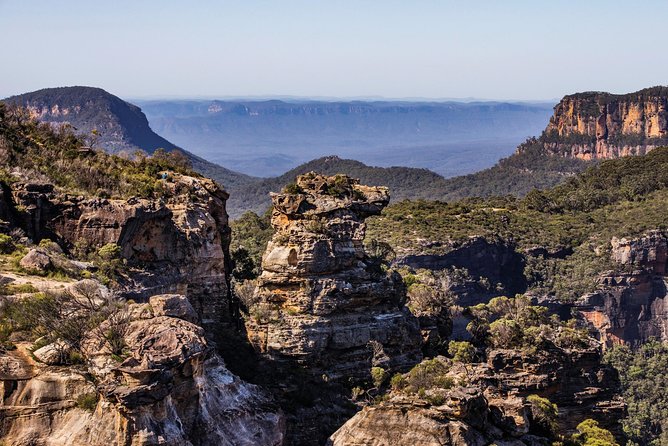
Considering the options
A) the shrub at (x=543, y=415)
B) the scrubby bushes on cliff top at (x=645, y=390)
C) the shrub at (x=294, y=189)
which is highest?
the shrub at (x=294, y=189)

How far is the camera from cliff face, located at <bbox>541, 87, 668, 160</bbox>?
16904cm

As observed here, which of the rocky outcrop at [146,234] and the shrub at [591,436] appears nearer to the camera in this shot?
the rocky outcrop at [146,234]

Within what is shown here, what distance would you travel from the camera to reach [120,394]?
667 inches

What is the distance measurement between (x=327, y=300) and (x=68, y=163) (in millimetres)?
9631

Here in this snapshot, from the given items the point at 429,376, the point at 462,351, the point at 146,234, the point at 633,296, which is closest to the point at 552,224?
the point at 633,296

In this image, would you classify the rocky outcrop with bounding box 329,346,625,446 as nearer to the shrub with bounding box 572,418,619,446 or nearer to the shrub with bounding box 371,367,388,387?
the shrub with bounding box 572,418,619,446

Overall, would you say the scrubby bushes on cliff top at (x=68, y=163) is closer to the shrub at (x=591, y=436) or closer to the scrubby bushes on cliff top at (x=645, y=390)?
the shrub at (x=591, y=436)

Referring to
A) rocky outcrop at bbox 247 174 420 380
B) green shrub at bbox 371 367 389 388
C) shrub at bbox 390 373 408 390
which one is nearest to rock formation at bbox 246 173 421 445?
rocky outcrop at bbox 247 174 420 380

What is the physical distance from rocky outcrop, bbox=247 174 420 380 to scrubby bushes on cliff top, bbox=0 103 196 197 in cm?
448

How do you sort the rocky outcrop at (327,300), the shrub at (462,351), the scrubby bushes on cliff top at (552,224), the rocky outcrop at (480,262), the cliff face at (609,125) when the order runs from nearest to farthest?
the rocky outcrop at (327,300) → the shrub at (462,351) → the rocky outcrop at (480,262) → the scrubby bushes on cliff top at (552,224) → the cliff face at (609,125)

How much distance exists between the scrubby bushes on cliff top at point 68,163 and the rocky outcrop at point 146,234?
3.62 ft

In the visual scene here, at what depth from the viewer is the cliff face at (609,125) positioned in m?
169

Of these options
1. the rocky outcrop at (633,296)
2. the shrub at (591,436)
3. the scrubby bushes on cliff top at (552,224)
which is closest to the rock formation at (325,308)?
the shrub at (591,436)

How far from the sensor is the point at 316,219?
1161 inches
